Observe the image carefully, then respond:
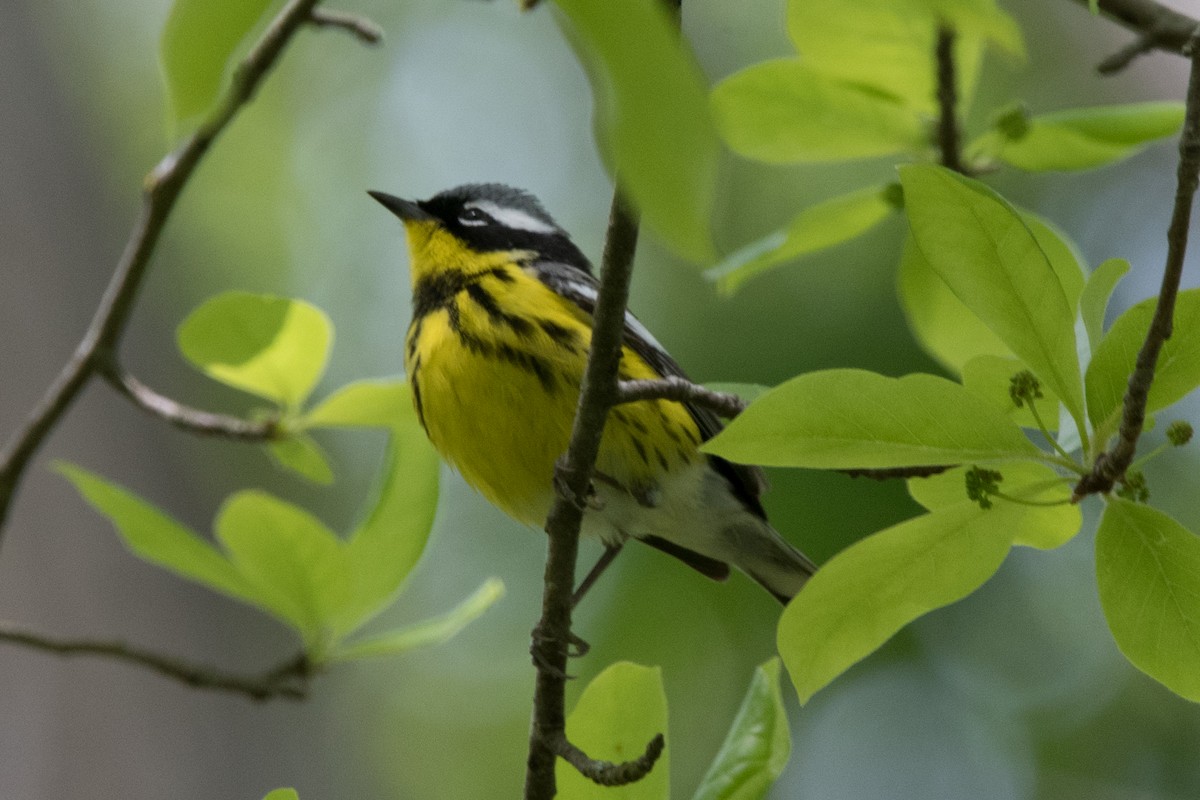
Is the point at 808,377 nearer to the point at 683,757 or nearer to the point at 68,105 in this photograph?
the point at 68,105

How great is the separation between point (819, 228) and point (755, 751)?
2.23 ft

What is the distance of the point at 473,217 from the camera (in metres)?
3.25

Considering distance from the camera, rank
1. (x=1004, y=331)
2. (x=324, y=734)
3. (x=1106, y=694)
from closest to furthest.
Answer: (x=1004, y=331) → (x=324, y=734) → (x=1106, y=694)

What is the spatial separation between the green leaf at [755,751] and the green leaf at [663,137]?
1.01 m

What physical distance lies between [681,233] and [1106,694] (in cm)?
635

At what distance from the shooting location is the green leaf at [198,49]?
2.26 ft

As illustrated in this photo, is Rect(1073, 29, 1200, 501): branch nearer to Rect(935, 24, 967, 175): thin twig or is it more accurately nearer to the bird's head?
Rect(935, 24, 967, 175): thin twig

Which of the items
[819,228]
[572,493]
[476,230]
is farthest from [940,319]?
[476,230]

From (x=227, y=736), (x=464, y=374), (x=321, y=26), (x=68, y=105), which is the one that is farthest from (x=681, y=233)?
(x=68, y=105)

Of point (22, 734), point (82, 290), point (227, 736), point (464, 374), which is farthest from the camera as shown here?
point (82, 290)

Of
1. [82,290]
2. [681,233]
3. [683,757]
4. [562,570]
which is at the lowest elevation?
[683,757]

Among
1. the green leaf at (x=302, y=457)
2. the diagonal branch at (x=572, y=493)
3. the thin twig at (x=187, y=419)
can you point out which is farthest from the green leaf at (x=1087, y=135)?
the thin twig at (x=187, y=419)

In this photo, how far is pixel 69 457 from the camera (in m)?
4.93

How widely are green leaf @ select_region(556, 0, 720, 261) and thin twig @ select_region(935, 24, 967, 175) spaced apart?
1210 mm
